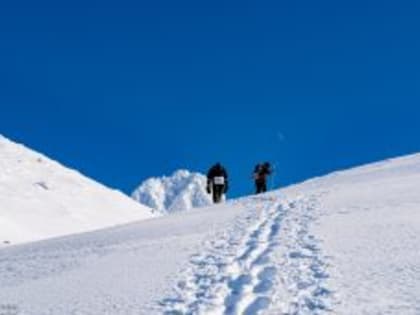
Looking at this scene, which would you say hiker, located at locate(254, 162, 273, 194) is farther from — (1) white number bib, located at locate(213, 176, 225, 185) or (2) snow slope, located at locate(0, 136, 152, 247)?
(2) snow slope, located at locate(0, 136, 152, 247)

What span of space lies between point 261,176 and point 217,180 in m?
2.55

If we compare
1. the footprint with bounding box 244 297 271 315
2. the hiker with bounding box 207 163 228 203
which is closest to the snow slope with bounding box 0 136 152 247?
the hiker with bounding box 207 163 228 203

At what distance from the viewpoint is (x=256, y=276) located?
443 inches

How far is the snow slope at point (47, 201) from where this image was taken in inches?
1836

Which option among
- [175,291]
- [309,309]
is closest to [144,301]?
[175,291]

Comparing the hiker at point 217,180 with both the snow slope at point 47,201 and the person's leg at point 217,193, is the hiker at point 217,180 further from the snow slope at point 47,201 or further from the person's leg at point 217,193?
the snow slope at point 47,201

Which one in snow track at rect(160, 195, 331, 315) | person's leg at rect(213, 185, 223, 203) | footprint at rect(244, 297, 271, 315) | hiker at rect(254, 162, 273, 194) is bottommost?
footprint at rect(244, 297, 271, 315)

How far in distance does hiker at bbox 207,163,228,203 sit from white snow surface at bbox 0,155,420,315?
9585 mm

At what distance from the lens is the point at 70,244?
17469 mm

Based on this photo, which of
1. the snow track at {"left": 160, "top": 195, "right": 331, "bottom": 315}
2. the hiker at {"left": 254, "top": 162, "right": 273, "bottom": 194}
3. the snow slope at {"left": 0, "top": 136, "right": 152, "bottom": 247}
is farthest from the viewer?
the snow slope at {"left": 0, "top": 136, "right": 152, "bottom": 247}

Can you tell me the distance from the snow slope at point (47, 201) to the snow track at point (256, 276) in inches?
1121

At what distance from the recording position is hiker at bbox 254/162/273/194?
30938 millimetres

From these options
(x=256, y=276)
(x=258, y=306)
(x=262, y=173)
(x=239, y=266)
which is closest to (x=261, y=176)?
(x=262, y=173)

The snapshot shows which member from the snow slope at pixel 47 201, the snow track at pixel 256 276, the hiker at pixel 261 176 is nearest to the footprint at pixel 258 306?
the snow track at pixel 256 276
